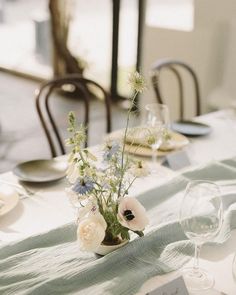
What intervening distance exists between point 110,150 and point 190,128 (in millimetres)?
1085

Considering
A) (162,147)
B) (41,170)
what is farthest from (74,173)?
(162,147)

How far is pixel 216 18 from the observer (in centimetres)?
345

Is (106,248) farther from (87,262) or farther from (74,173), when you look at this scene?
(74,173)

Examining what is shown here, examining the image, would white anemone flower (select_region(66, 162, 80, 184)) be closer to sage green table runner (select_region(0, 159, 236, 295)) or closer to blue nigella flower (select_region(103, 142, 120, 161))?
blue nigella flower (select_region(103, 142, 120, 161))

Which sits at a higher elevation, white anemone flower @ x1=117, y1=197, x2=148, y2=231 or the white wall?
the white wall

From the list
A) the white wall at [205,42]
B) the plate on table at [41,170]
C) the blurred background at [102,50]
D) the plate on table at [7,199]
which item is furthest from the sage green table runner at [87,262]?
the white wall at [205,42]

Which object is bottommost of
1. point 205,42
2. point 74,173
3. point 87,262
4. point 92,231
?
point 87,262

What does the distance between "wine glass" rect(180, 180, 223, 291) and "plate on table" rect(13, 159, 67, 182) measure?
1.99 feet

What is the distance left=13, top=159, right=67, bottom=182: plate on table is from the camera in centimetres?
163

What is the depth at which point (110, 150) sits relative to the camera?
1.09m

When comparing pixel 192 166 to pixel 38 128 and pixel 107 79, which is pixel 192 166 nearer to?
pixel 38 128

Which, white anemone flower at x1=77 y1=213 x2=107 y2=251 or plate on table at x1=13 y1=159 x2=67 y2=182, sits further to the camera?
plate on table at x1=13 y1=159 x2=67 y2=182

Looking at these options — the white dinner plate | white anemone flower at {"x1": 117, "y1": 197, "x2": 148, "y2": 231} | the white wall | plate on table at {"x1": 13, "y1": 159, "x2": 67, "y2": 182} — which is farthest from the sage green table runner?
the white wall

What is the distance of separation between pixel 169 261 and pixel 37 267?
31cm
